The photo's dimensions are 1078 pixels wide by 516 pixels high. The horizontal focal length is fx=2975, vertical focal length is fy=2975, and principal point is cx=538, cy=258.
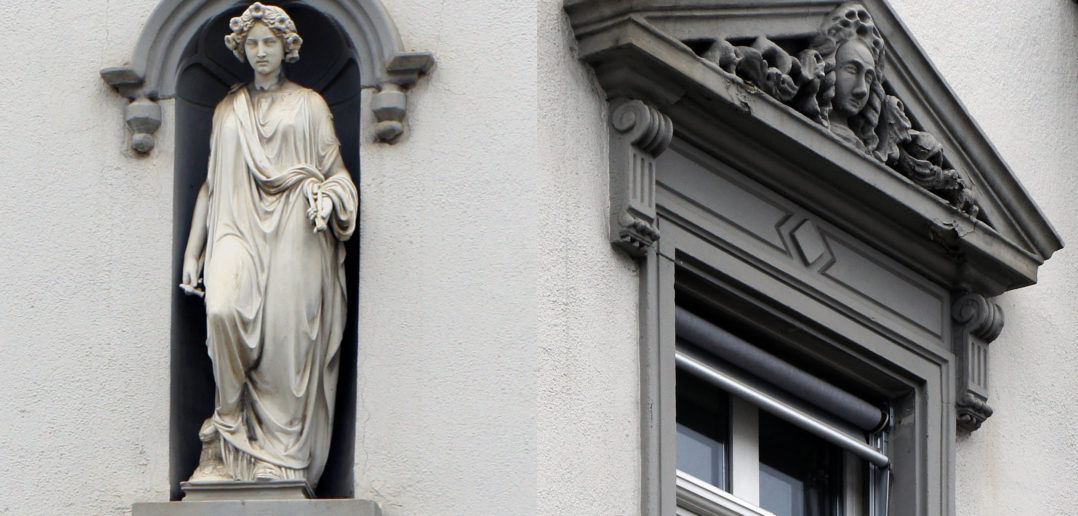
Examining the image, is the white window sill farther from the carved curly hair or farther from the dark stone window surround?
the carved curly hair

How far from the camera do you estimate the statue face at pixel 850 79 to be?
43.9 ft

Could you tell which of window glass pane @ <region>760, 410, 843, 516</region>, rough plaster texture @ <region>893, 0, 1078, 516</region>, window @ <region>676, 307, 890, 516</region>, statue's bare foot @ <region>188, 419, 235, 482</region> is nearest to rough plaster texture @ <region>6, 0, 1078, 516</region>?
statue's bare foot @ <region>188, 419, 235, 482</region>

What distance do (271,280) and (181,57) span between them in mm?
1185

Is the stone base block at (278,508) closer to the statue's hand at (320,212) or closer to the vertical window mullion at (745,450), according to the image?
the statue's hand at (320,212)

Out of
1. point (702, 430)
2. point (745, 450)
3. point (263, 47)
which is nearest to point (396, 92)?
point (263, 47)

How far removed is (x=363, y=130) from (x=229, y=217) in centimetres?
67

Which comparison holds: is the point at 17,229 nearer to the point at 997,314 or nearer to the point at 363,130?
the point at 363,130

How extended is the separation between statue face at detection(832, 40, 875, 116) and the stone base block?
3.44m

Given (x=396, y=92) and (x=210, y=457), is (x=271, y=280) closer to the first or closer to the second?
(x=210, y=457)

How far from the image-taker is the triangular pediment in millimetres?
12242

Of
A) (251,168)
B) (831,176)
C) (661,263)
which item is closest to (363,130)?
(251,168)

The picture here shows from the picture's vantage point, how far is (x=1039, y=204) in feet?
49.1

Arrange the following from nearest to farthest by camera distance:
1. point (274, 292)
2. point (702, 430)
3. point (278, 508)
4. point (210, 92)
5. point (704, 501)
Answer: point (278, 508), point (274, 292), point (210, 92), point (704, 501), point (702, 430)

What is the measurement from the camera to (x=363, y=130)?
1176 centimetres
